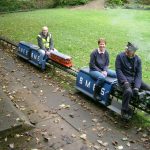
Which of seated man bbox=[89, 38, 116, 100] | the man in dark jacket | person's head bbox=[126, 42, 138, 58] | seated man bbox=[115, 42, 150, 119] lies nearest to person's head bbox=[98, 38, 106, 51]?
seated man bbox=[89, 38, 116, 100]

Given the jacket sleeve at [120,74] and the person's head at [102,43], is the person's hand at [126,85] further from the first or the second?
the person's head at [102,43]

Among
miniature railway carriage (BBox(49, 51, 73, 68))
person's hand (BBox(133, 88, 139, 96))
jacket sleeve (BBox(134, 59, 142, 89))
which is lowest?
miniature railway carriage (BBox(49, 51, 73, 68))

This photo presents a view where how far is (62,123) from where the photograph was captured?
781cm

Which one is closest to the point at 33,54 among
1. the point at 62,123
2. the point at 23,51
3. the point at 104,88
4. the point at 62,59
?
the point at 23,51

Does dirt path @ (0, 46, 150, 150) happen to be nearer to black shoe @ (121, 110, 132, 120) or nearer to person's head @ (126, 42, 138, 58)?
black shoe @ (121, 110, 132, 120)

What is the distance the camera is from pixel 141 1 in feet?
117

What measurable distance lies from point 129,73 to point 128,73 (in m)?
0.03

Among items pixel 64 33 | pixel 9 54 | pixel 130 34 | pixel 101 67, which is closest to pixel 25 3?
pixel 64 33

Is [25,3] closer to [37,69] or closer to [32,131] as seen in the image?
[37,69]

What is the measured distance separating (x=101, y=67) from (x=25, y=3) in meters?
28.7

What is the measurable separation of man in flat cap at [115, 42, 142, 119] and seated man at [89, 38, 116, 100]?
0.73 metres

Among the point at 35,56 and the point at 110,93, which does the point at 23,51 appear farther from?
the point at 110,93

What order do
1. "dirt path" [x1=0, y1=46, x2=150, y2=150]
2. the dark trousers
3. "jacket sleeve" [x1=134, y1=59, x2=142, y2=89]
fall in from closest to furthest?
"dirt path" [x1=0, y1=46, x2=150, y2=150] < the dark trousers < "jacket sleeve" [x1=134, y1=59, x2=142, y2=89]

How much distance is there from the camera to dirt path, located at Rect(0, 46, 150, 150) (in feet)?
22.5
